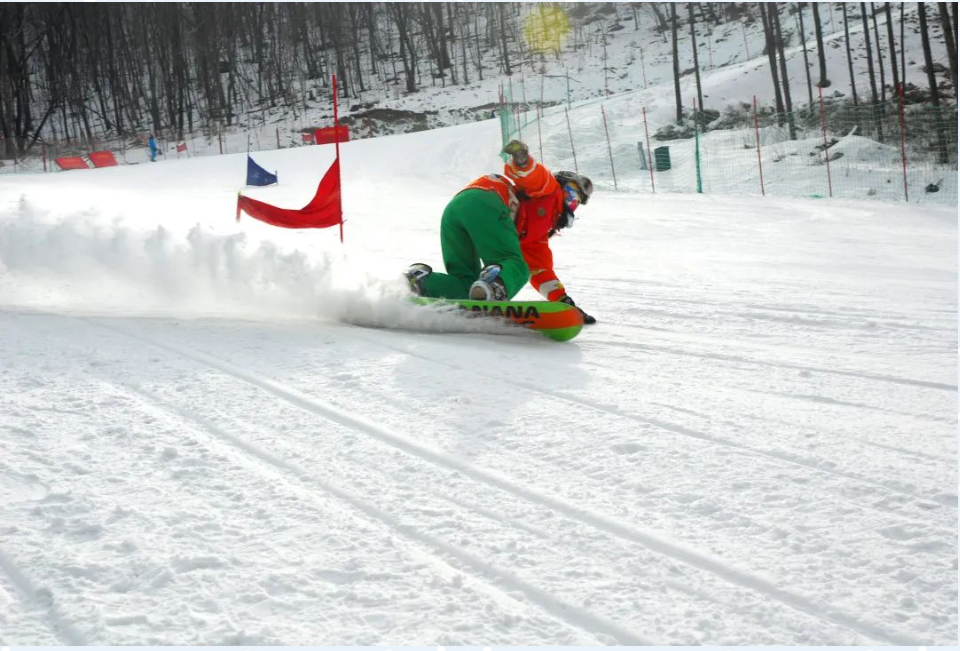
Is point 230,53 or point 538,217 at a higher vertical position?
point 230,53

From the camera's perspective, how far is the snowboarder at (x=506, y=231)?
5766 millimetres

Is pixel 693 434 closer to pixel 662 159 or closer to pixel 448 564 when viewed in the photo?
pixel 448 564

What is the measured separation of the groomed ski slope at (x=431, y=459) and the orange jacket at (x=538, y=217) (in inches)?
22.2

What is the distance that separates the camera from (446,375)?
454cm

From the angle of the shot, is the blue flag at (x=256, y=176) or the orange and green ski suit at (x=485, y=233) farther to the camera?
the blue flag at (x=256, y=176)

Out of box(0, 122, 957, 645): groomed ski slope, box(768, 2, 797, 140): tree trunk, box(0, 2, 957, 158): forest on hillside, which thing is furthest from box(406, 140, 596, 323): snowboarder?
box(0, 2, 957, 158): forest on hillside

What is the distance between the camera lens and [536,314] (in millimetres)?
5543

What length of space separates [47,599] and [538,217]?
4458 mm

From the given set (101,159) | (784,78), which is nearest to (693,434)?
(784,78)

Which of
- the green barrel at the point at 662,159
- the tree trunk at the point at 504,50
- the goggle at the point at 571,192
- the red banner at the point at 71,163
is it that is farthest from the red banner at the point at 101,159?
the goggle at the point at 571,192

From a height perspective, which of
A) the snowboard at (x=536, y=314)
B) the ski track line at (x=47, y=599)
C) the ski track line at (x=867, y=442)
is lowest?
the ski track line at (x=867, y=442)

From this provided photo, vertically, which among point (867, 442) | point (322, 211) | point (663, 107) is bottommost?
point (867, 442)

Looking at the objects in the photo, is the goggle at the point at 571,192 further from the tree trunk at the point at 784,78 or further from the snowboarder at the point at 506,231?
the tree trunk at the point at 784,78

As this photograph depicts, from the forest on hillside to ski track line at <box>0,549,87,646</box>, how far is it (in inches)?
1968
